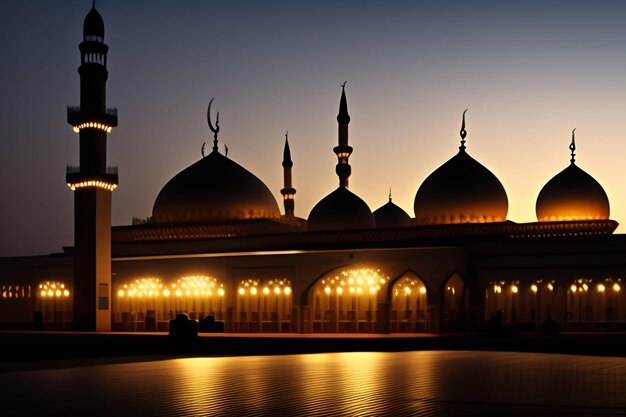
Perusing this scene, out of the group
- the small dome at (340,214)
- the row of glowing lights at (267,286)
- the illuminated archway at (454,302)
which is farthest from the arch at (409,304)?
the small dome at (340,214)

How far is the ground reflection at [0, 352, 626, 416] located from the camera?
897 centimetres

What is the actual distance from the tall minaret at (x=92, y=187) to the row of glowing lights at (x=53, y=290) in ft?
13.9

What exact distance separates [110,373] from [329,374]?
3.22 m

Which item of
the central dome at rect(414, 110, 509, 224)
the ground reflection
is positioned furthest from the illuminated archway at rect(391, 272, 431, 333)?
the ground reflection

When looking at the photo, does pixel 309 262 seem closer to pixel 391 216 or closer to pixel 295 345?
pixel 295 345

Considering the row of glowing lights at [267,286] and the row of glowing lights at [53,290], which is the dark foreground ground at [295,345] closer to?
the row of glowing lights at [267,286]

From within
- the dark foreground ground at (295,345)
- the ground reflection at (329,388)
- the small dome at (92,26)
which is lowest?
the dark foreground ground at (295,345)

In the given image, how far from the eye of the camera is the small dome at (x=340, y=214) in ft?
120

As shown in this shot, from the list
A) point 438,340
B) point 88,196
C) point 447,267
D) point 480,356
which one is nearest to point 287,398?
point 480,356

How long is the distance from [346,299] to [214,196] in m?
8.17

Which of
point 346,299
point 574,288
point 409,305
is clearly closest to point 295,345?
point 346,299

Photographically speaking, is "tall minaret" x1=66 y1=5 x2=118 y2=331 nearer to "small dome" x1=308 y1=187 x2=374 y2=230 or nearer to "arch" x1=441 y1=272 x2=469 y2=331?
"small dome" x1=308 y1=187 x2=374 y2=230

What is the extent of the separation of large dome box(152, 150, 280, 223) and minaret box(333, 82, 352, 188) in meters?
3.57

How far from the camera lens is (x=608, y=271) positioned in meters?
27.2
